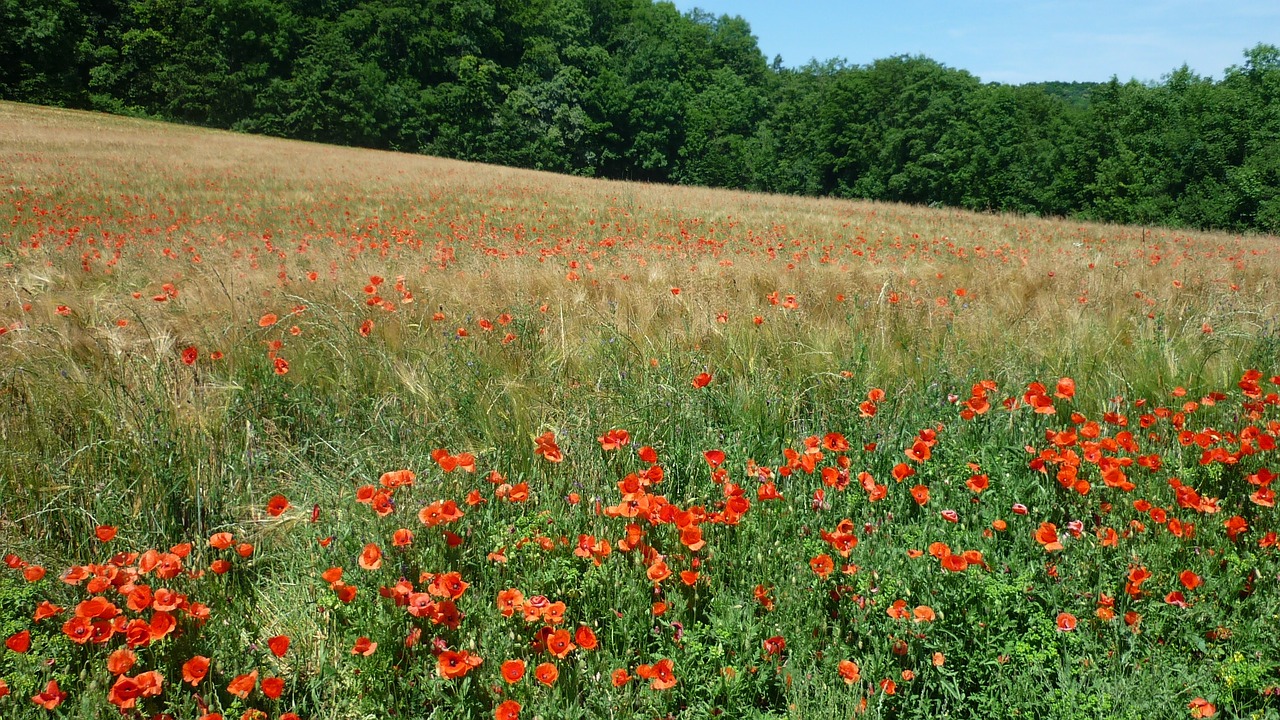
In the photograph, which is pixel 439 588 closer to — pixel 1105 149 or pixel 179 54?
pixel 1105 149

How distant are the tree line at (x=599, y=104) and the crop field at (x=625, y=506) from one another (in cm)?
4099

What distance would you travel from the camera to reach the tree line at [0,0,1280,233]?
127ft

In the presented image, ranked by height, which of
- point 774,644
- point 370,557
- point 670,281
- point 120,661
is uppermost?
point 670,281

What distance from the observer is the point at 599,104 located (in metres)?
52.9

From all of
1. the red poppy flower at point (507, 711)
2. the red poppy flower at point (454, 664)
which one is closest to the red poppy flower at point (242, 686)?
the red poppy flower at point (454, 664)

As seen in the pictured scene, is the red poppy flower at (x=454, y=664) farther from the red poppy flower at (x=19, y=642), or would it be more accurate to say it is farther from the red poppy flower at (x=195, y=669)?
the red poppy flower at (x=19, y=642)

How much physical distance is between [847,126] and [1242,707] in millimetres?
54707

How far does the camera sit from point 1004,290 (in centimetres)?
601

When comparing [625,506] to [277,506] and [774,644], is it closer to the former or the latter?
[774,644]

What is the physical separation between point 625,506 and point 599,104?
54432mm

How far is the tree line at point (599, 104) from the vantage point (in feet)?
127

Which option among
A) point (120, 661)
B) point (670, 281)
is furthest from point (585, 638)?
point (670, 281)

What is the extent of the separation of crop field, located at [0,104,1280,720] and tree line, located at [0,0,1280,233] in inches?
1614

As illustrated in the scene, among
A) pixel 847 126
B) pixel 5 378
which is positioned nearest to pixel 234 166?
pixel 5 378
